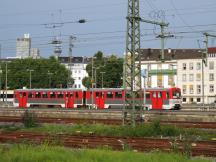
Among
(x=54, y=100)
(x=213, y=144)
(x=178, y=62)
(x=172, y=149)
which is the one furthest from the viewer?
(x=178, y=62)

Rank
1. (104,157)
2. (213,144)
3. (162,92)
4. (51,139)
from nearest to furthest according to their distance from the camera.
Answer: (104,157)
(213,144)
(51,139)
(162,92)

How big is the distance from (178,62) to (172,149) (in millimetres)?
94294

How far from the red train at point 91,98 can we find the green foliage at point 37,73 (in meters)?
54.9

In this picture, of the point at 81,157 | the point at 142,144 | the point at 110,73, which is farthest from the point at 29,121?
the point at 110,73

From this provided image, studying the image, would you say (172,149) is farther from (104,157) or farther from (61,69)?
(61,69)

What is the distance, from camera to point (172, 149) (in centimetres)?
1634

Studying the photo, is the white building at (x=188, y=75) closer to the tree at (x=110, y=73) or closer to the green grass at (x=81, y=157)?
the tree at (x=110, y=73)

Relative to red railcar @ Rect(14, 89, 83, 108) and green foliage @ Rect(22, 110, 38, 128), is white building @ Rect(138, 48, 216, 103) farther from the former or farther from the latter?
green foliage @ Rect(22, 110, 38, 128)

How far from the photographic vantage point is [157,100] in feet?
174

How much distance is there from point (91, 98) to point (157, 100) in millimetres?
9082

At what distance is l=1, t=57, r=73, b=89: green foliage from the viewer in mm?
119062

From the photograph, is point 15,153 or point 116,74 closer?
point 15,153

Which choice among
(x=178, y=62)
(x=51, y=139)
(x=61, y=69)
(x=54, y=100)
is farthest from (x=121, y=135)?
(x=61, y=69)

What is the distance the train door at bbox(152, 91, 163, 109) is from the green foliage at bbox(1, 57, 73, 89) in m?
66.8
